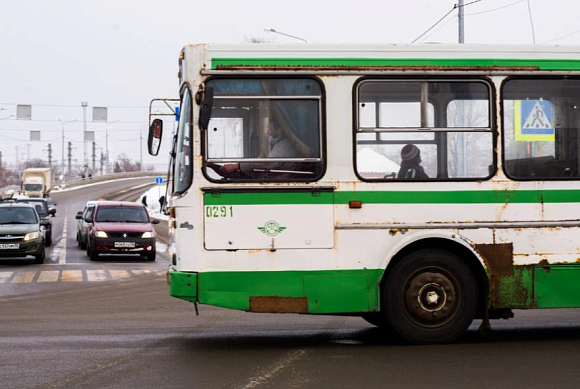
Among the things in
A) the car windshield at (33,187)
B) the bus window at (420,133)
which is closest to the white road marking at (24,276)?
the bus window at (420,133)

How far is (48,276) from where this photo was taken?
881 inches

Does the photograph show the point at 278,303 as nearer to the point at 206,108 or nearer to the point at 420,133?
the point at 206,108

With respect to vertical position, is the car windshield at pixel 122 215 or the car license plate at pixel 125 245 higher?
the car windshield at pixel 122 215

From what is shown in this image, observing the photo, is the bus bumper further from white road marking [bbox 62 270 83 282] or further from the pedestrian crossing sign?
white road marking [bbox 62 270 83 282]

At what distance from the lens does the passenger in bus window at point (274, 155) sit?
33.6ft

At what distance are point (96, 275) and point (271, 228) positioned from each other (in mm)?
13295

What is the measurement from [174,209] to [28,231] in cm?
Result: 1767

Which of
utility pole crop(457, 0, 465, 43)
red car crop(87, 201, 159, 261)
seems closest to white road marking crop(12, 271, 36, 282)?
red car crop(87, 201, 159, 261)

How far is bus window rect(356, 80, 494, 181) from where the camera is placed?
1041cm

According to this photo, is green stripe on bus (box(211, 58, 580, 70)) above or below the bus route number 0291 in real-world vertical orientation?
above

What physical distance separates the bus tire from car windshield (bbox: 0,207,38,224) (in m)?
19.4

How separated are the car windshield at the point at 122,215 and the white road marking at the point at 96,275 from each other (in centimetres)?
656

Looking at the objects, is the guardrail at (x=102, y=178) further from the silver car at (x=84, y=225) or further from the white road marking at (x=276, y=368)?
the white road marking at (x=276, y=368)

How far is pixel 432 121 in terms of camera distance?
10469 millimetres
